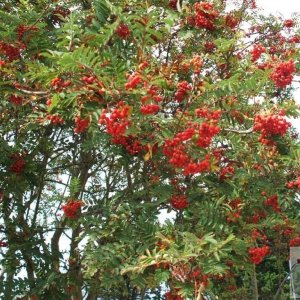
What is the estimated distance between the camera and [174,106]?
187 inches

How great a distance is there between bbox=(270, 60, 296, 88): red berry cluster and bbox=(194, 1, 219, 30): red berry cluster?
0.96 m

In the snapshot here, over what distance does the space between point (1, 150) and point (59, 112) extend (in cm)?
111

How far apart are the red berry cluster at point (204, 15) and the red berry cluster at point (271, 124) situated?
1.53 metres

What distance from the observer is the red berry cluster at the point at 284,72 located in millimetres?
4398

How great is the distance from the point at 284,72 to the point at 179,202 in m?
1.34

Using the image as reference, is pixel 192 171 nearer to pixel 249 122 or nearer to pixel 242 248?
pixel 242 248

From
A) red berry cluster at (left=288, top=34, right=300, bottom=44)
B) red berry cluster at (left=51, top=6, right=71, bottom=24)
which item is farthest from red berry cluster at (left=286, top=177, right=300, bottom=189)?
red berry cluster at (left=288, top=34, right=300, bottom=44)

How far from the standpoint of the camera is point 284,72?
441cm

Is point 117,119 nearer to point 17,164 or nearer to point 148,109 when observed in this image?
point 148,109

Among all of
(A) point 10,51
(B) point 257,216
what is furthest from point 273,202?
(A) point 10,51

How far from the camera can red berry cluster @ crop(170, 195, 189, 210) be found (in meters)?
4.23

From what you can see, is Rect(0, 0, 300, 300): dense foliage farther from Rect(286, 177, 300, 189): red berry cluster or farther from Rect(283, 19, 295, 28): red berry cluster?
Rect(283, 19, 295, 28): red berry cluster

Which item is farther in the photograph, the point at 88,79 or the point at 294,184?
the point at 294,184

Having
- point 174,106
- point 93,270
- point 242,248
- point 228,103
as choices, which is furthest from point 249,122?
point 93,270
